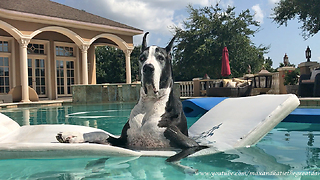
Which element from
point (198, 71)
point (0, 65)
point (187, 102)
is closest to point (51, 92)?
point (0, 65)

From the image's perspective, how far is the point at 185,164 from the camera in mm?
2268

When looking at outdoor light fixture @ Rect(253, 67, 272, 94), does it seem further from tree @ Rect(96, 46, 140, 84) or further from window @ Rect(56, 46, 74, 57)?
tree @ Rect(96, 46, 140, 84)

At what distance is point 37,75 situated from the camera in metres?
17.1

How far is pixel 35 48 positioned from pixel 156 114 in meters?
16.2

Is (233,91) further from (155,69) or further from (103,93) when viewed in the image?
(155,69)

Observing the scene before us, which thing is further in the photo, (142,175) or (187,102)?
(187,102)

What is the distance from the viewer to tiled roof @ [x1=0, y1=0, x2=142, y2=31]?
14.6m

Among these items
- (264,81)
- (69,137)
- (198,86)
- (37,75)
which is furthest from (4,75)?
(69,137)

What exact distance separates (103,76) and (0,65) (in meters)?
16.5

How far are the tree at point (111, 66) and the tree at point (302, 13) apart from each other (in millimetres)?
16023

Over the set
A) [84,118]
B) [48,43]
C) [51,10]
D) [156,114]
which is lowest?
[84,118]

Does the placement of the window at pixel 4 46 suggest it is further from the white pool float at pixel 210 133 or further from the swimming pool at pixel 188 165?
the swimming pool at pixel 188 165

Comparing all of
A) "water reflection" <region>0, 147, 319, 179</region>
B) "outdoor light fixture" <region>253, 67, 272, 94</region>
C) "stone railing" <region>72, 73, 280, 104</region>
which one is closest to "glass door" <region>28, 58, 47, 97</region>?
"stone railing" <region>72, 73, 280, 104</region>

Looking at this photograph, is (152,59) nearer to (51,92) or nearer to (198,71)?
(51,92)
